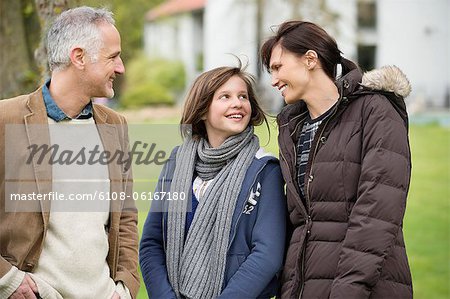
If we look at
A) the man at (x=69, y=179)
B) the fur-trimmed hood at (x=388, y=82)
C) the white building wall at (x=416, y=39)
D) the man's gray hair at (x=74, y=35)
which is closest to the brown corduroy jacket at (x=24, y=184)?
the man at (x=69, y=179)

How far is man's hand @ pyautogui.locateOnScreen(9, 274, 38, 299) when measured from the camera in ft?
9.95

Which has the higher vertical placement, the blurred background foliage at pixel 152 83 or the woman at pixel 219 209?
the woman at pixel 219 209

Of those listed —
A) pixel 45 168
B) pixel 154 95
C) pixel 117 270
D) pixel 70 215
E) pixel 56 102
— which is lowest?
pixel 154 95

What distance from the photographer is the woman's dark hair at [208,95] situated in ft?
11.2

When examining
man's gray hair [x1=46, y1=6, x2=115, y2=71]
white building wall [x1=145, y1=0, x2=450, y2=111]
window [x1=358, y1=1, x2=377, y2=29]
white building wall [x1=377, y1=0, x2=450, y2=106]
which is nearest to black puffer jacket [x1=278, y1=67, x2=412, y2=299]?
man's gray hair [x1=46, y1=6, x2=115, y2=71]

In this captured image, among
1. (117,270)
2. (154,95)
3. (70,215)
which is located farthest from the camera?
(154,95)

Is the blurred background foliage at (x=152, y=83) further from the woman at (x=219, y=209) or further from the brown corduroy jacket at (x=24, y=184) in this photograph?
the brown corduroy jacket at (x=24, y=184)

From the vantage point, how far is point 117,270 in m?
3.37

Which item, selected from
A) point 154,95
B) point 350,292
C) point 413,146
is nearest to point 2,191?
point 350,292

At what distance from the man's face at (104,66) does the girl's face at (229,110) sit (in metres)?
0.45

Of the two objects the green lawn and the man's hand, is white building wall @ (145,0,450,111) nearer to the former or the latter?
the green lawn

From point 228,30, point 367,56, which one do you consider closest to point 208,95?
point 228,30

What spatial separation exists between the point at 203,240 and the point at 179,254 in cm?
13

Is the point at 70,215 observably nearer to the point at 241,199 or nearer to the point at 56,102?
the point at 56,102
